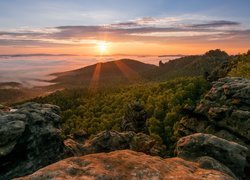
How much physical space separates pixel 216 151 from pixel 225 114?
14219 mm

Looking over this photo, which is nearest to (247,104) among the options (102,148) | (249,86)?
(249,86)

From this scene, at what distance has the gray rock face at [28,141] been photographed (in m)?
26.2

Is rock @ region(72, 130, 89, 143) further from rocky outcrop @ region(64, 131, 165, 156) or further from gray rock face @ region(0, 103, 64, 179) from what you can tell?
gray rock face @ region(0, 103, 64, 179)

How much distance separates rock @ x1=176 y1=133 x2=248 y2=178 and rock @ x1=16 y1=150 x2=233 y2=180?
5.67m

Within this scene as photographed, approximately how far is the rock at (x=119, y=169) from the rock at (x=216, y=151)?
5667 millimetres

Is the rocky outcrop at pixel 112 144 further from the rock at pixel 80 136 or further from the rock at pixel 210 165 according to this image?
the rock at pixel 210 165

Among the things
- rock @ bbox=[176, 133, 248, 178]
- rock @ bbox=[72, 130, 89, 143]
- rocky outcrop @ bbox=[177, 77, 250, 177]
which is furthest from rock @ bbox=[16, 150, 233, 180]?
rock @ bbox=[72, 130, 89, 143]

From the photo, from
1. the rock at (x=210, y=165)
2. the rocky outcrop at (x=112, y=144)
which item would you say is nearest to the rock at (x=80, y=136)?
the rocky outcrop at (x=112, y=144)

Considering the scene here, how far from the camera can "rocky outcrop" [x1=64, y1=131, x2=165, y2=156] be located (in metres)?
38.5

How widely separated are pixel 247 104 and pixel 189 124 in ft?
28.2

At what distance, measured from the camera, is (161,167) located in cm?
2028

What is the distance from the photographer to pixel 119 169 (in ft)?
63.5

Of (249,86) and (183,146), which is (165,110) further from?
(183,146)

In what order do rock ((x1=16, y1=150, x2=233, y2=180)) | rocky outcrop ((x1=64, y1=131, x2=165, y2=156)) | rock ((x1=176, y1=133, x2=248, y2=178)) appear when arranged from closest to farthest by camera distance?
rock ((x1=16, y1=150, x2=233, y2=180))
rock ((x1=176, y1=133, x2=248, y2=178))
rocky outcrop ((x1=64, y1=131, x2=165, y2=156))
